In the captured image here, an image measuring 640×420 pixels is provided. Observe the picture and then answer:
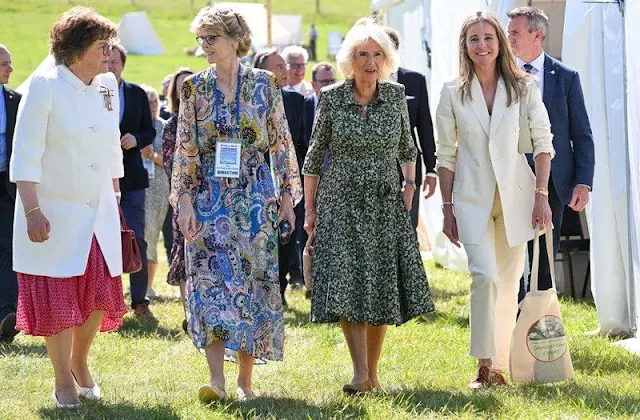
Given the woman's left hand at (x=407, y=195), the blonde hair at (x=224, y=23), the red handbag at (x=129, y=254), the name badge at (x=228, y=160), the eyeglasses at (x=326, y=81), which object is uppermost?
the eyeglasses at (x=326, y=81)

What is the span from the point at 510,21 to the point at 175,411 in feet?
10.0

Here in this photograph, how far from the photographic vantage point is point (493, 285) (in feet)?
19.4

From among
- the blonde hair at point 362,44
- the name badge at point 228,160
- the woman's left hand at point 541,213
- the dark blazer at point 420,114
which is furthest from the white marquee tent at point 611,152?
the name badge at point 228,160

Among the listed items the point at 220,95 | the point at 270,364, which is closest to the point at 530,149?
the point at 220,95

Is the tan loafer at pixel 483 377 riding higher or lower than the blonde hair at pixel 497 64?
lower

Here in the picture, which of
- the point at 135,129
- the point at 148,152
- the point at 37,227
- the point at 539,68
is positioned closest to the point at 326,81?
the point at 148,152

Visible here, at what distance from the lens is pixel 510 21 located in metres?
6.87

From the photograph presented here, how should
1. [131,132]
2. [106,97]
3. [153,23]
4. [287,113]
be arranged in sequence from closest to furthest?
[106,97] → [131,132] → [287,113] → [153,23]

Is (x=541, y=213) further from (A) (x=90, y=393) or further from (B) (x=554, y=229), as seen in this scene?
(A) (x=90, y=393)

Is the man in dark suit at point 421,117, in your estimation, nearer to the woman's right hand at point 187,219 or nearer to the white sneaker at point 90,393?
the woman's right hand at point 187,219

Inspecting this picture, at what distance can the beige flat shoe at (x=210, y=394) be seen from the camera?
566 centimetres

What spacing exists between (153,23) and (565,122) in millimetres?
53402

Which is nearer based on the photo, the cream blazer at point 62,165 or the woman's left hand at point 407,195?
the cream blazer at point 62,165

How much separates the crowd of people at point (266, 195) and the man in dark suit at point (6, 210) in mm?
2090
